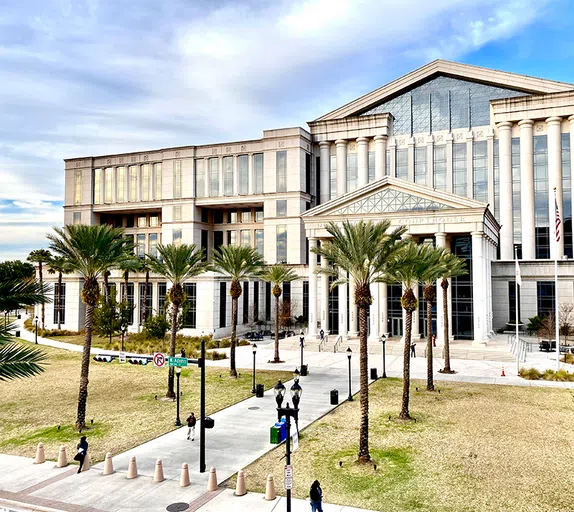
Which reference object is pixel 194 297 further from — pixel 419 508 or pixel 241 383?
pixel 419 508

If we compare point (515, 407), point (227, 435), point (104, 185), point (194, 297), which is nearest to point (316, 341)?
point (194, 297)

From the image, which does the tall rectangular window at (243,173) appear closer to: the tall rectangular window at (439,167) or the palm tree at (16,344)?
the tall rectangular window at (439,167)

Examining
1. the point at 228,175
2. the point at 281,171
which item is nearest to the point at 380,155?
the point at 281,171

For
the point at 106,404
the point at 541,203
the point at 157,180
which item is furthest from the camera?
the point at 157,180

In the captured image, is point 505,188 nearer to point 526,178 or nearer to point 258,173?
point 526,178

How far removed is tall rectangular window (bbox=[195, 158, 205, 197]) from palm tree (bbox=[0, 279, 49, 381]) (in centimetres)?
6491

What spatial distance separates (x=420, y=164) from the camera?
71.2 m

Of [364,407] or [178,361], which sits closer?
[364,407]

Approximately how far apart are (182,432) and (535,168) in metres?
59.8

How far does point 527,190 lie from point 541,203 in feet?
8.47

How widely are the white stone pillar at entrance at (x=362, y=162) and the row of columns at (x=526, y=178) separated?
18283mm

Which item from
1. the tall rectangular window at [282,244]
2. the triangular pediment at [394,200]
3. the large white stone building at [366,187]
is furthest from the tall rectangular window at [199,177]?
the triangular pediment at [394,200]

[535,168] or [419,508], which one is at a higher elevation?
[535,168]

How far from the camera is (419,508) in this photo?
48.2 ft
